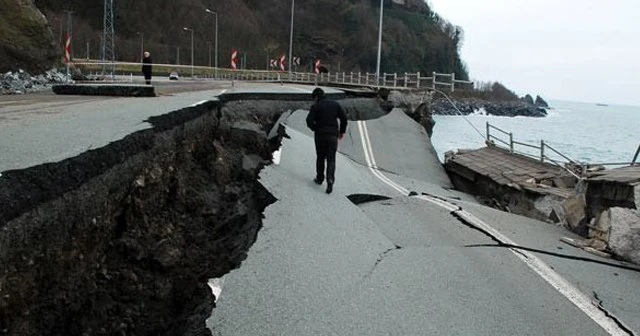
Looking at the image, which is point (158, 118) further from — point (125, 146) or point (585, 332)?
point (585, 332)

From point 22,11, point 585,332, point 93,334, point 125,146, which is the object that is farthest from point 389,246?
point 22,11

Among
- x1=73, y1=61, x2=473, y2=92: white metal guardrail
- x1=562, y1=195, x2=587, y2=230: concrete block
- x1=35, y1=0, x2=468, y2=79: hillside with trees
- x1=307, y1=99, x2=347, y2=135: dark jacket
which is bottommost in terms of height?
x1=562, y1=195, x2=587, y2=230: concrete block

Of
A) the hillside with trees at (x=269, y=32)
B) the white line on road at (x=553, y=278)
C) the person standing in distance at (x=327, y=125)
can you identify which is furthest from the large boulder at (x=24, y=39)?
the hillside with trees at (x=269, y=32)

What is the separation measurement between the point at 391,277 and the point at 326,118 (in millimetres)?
4465

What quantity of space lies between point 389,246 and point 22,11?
23.2 metres

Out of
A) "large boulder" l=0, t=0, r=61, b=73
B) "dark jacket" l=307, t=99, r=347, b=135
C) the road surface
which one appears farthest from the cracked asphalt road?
"large boulder" l=0, t=0, r=61, b=73

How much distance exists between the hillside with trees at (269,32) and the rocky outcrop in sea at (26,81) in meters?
80.7

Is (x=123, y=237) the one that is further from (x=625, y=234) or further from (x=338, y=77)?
(x=338, y=77)

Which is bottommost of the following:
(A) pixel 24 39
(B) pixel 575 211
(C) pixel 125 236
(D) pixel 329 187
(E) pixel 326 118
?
(B) pixel 575 211

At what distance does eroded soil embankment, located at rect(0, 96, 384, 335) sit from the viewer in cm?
429

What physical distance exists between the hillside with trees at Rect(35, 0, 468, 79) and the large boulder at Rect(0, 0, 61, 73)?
259ft

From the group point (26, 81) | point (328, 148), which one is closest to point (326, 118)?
point (328, 148)

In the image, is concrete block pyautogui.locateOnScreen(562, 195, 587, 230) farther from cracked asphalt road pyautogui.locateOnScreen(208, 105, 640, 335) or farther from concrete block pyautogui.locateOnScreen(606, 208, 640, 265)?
concrete block pyautogui.locateOnScreen(606, 208, 640, 265)

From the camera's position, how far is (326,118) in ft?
35.3
